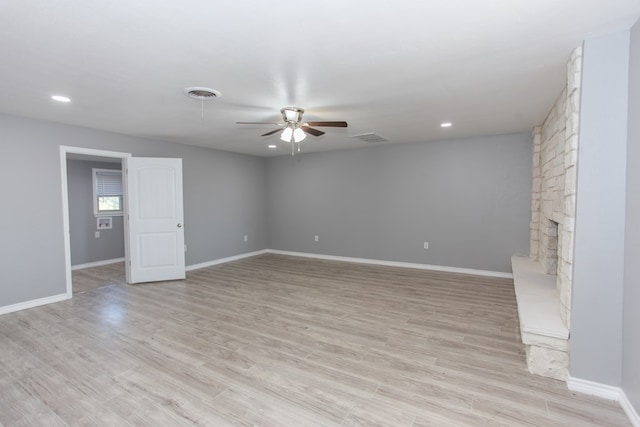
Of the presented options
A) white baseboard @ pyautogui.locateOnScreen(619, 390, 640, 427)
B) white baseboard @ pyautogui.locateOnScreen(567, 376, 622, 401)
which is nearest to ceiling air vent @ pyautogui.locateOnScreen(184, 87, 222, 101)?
white baseboard @ pyautogui.locateOnScreen(567, 376, 622, 401)

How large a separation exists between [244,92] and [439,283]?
3.91m

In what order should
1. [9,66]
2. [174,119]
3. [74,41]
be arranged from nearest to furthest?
1. [74,41]
2. [9,66]
3. [174,119]

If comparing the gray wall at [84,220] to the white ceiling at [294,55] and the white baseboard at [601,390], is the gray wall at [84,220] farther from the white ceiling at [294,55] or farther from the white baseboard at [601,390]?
the white baseboard at [601,390]

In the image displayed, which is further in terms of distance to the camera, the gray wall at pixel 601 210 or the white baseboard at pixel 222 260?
the white baseboard at pixel 222 260

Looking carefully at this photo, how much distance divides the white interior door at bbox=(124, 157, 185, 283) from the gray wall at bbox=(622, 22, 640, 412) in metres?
5.38

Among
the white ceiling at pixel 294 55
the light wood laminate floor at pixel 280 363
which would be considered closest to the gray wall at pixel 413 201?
the light wood laminate floor at pixel 280 363

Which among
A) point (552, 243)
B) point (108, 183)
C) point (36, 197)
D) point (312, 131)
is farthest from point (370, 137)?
point (108, 183)

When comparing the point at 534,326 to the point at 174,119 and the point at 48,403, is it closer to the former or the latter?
the point at 48,403

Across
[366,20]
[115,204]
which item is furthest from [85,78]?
[115,204]

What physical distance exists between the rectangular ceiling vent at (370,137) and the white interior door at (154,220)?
308 cm

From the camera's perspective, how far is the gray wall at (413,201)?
16.5ft

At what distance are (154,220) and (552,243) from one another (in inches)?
226

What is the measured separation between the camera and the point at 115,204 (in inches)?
268

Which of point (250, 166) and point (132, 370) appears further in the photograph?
point (250, 166)
